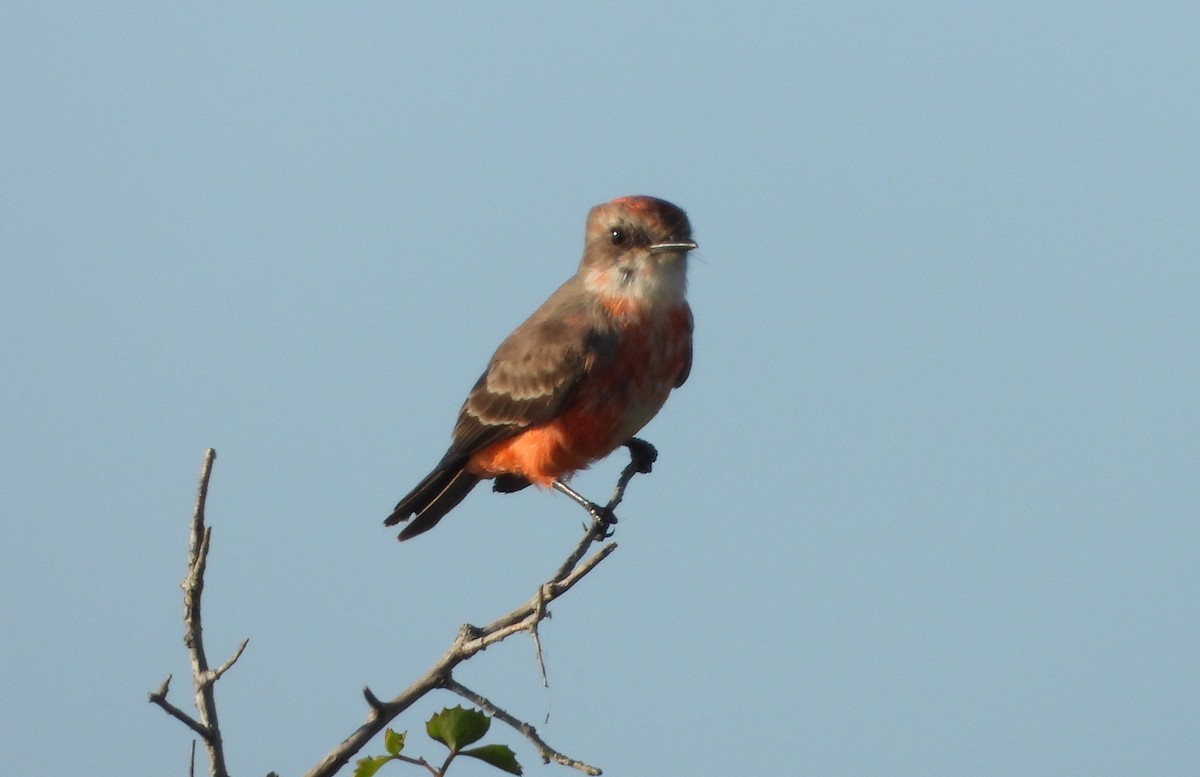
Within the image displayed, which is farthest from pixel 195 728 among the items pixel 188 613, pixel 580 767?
pixel 580 767

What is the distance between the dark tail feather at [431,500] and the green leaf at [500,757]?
436cm

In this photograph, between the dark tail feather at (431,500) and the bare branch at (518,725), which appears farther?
the dark tail feather at (431,500)

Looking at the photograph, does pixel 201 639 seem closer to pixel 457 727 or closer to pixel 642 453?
pixel 457 727

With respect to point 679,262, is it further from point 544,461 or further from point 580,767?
point 580,767

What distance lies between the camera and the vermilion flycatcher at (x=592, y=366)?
8.31 metres

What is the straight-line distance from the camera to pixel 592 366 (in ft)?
27.1

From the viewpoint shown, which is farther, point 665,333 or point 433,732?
point 665,333

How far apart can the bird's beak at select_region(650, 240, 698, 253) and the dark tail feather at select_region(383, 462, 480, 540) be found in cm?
174

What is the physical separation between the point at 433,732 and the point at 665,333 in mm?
4265

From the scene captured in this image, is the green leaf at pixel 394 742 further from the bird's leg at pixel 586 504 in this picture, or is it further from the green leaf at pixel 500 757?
the bird's leg at pixel 586 504

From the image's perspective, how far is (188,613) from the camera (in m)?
4.34

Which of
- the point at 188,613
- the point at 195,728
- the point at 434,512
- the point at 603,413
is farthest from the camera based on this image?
the point at 434,512

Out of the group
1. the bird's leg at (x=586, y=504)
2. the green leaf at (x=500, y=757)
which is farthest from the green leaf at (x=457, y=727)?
the bird's leg at (x=586, y=504)

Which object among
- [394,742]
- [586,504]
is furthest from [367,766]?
[586,504]
